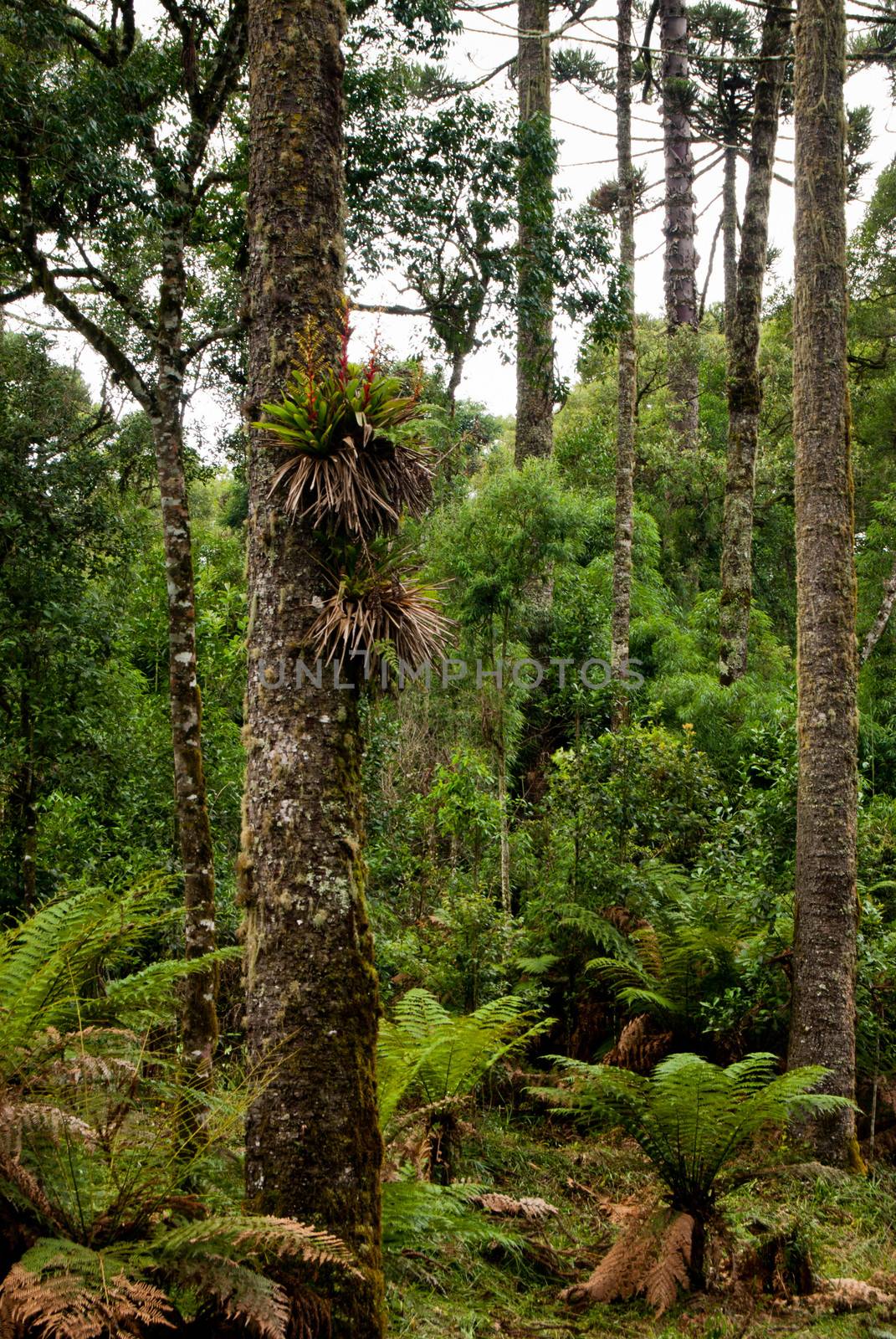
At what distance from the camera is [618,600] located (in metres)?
12.7

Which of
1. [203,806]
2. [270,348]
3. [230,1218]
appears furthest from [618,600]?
[230,1218]

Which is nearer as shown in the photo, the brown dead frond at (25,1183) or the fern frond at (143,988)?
the brown dead frond at (25,1183)

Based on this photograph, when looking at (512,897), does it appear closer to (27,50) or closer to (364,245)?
(364,245)

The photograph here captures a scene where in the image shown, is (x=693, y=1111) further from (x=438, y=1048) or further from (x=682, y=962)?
(x=682, y=962)

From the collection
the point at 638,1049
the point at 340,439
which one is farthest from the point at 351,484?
the point at 638,1049

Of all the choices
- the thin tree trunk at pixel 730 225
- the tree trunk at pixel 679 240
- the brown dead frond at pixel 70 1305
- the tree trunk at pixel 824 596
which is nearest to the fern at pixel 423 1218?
the brown dead frond at pixel 70 1305

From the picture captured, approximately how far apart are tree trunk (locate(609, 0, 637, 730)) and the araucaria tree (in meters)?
4.71

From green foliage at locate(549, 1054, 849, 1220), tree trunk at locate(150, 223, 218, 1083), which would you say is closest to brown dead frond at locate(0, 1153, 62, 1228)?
green foliage at locate(549, 1054, 849, 1220)

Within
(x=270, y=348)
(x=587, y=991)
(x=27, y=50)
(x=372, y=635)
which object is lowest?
(x=587, y=991)

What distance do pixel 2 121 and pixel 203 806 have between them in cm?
535

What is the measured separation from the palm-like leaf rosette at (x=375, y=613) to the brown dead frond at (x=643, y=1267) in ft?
8.81

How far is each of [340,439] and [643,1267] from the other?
11.8 feet

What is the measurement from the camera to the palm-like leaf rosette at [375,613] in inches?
142

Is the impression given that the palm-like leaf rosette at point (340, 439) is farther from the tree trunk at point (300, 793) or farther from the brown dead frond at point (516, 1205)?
the brown dead frond at point (516, 1205)
